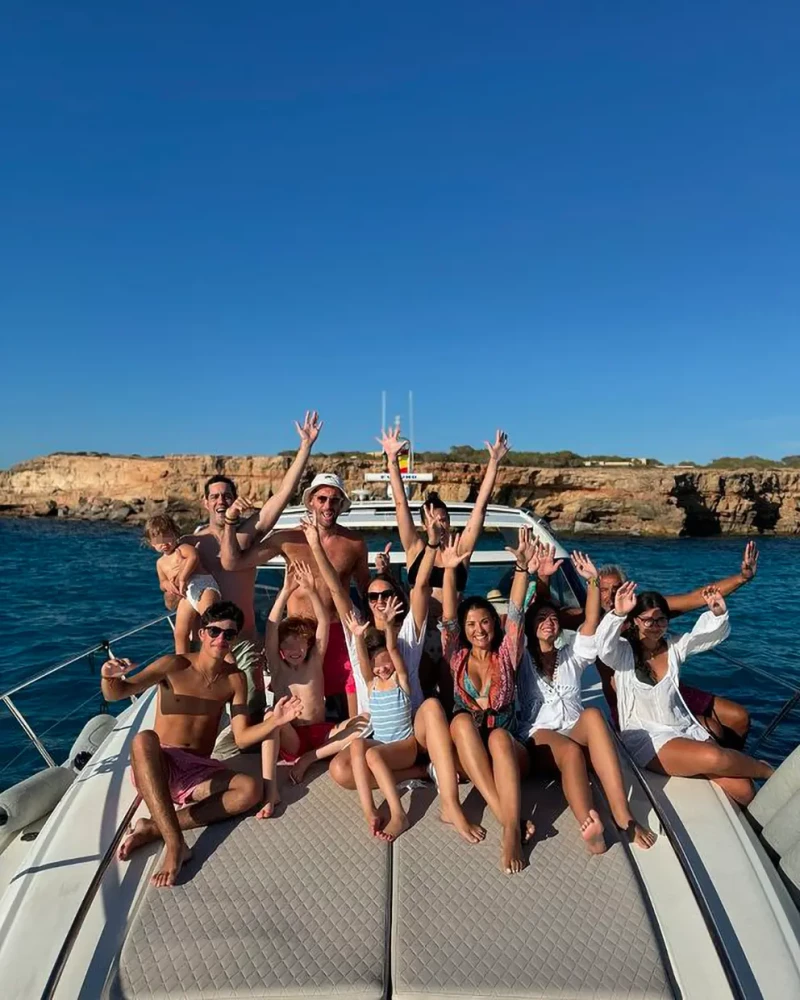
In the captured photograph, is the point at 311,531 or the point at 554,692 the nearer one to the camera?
the point at 554,692

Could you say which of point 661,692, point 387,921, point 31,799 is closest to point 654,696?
point 661,692

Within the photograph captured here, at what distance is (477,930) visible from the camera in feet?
8.10

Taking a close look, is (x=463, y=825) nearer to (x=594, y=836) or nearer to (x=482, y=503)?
(x=594, y=836)

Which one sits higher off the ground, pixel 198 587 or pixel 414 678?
pixel 198 587

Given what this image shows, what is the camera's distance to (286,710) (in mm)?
3346

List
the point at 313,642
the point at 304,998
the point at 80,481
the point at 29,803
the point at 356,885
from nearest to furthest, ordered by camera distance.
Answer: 1. the point at 304,998
2. the point at 356,885
3. the point at 29,803
4. the point at 313,642
5. the point at 80,481

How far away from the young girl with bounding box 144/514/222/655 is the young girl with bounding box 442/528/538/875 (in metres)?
1.44

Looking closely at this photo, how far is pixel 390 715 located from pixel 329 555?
3.96 feet

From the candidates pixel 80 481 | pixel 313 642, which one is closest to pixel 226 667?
pixel 313 642

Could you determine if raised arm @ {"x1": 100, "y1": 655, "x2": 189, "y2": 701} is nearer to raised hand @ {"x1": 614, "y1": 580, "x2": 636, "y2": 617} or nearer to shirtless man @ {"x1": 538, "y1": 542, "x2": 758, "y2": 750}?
shirtless man @ {"x1": 538, "y1": 542, "x2": 758, "y2": 750}

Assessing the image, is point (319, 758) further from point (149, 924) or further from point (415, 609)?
point (149, 924)

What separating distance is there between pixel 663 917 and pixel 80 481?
183 ft

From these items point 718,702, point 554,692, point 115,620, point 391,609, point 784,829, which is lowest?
point 115,620

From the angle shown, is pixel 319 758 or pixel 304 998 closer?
pixel 304 998
